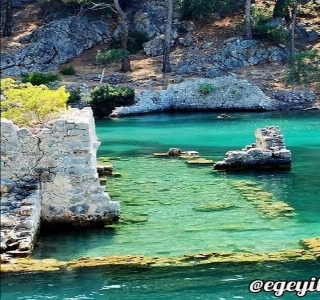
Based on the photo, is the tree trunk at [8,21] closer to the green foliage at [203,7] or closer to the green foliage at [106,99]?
the green foliage at [203,7]

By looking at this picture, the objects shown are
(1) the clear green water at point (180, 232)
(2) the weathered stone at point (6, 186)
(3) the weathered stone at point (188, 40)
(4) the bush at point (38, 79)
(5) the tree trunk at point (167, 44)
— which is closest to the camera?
(1) the clear green water at point (180, 232)

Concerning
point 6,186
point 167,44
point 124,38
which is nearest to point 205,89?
point 167,44

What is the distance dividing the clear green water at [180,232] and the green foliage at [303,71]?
61.0 feet

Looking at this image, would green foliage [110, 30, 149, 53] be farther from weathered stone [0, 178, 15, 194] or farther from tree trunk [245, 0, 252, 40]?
weathered stone [0, 178, 15, 194]

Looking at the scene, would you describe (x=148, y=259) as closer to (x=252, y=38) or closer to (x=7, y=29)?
(x=252, y=38)

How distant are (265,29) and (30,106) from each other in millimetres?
41854

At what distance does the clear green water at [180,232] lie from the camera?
12.0m

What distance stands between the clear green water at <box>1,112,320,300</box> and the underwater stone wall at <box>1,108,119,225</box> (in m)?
0.73

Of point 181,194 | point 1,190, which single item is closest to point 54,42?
point 181,194

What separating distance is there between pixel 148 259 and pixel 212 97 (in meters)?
35.6

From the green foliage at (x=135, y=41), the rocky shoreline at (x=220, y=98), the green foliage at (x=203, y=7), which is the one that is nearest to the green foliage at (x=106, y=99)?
the rocky shoreline at (x=220, y=98)

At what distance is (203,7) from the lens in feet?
194

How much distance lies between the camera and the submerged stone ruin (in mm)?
15655

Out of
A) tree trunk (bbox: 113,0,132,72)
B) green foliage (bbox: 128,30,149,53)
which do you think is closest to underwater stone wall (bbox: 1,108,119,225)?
tree trunk (bbox: 113,0,132,72)
